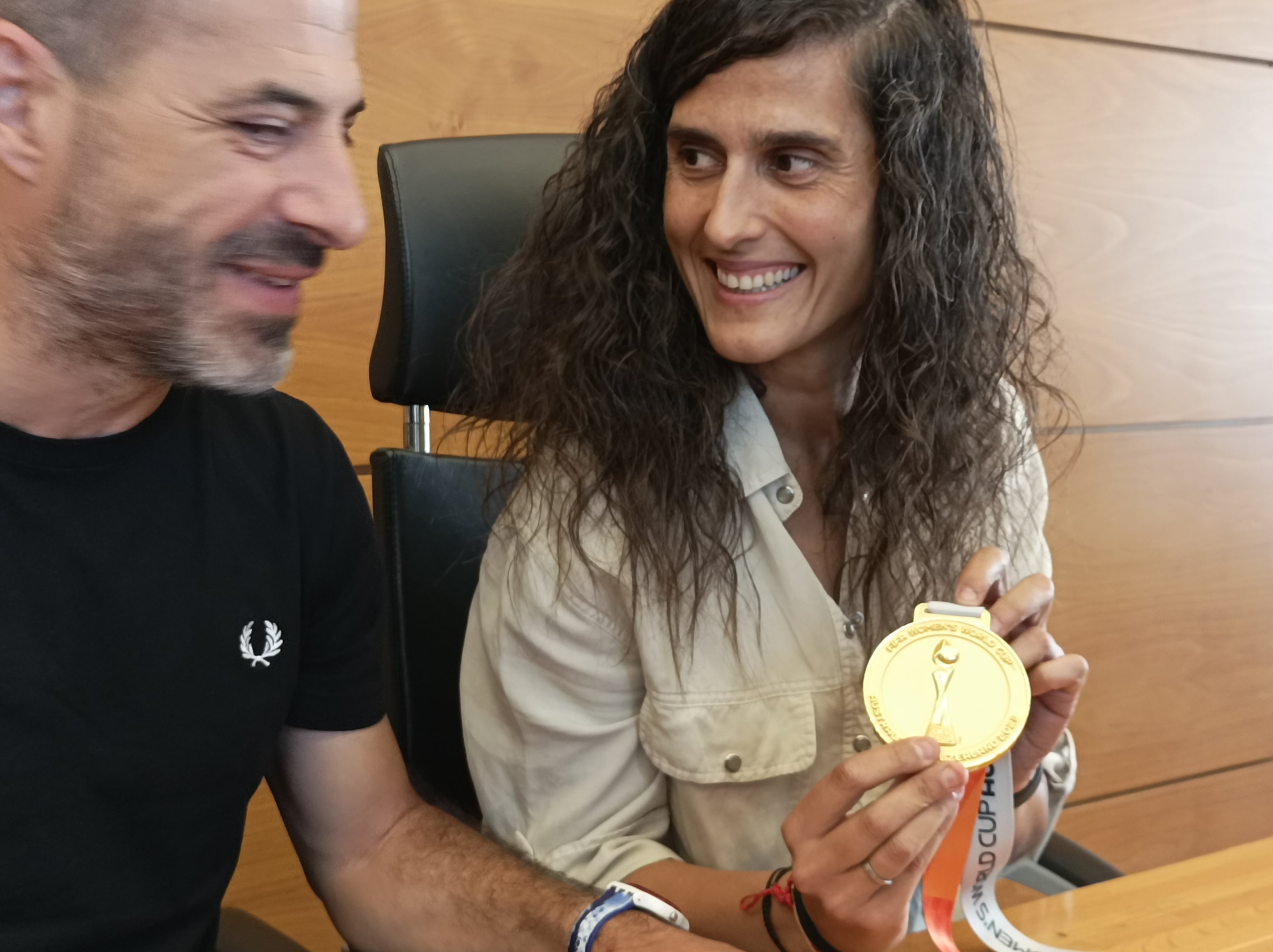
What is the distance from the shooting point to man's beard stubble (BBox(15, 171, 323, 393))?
0.83 meters

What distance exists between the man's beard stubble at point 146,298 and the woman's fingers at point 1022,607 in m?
0.54

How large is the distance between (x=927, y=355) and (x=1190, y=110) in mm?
1472

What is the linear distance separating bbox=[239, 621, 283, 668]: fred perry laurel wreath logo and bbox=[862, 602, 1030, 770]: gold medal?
44 cm

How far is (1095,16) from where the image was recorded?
2162mm

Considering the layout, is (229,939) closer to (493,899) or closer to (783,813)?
(493,899)

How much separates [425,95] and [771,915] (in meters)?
1.13

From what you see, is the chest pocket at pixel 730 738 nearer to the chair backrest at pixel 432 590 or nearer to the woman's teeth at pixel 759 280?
the chair backrest at pixel 432 590

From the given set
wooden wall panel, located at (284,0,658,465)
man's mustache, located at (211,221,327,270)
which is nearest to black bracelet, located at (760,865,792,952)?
man's mustache, located at (211,221,327,270)

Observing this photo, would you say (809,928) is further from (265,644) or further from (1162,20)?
(1162,20)

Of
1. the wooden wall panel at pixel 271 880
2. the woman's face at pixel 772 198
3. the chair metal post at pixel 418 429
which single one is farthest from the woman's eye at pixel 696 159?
the wooden wall panel at pixel 271 880

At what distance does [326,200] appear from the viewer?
2.85 ft

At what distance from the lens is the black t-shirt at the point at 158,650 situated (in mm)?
841

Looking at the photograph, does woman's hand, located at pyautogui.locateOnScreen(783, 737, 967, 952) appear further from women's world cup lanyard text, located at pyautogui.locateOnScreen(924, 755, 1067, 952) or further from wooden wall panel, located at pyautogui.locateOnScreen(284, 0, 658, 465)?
wooden wall panel, located at pyautogui.locateOnScreen(284, 0, 658, 465)

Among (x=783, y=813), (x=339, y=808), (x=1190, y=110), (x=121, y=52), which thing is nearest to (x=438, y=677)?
(x=339, y=808)
